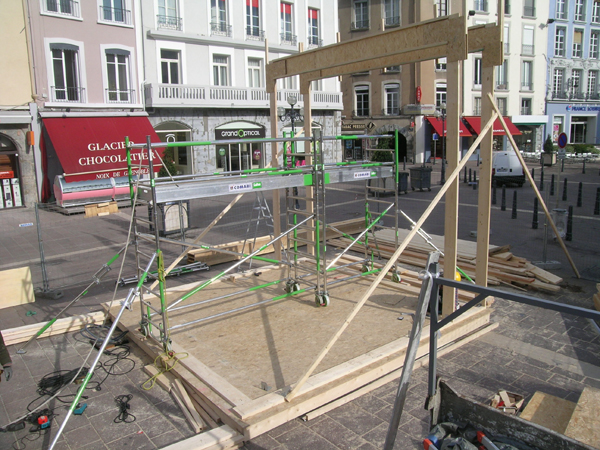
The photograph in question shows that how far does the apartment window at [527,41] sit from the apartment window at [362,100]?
51.1ft

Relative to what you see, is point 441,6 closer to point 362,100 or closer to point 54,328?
point 362,100

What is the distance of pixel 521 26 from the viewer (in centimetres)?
4469

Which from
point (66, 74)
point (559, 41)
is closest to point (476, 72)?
point (559, 41)

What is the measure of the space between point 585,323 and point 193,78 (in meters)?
22.9

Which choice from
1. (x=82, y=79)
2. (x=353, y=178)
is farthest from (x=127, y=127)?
(x=353, y=178)

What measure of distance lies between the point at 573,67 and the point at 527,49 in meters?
6.24

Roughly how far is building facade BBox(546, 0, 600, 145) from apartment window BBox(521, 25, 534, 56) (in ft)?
8.15

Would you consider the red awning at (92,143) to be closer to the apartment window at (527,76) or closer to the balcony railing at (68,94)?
the balcony railing at (68,94)

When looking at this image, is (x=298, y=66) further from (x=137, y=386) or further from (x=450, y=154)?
(x=137, y=386)

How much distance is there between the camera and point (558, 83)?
47812mm

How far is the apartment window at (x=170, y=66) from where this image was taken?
81.6 ft

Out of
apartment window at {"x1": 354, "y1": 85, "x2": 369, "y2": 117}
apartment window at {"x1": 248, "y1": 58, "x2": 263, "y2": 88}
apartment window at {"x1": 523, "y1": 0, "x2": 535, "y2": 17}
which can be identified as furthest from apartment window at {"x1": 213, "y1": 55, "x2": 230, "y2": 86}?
apartment window at {"x1": 523, "y1": 0, "x2": 535, "y2": 17}

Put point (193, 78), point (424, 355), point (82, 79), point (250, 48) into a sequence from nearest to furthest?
1. point (424, 355)
2. point (82, 79)
3. point (193, 78)
4. point (250, 48)

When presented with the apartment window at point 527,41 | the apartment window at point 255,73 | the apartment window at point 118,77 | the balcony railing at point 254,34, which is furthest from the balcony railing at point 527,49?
the apartment window at point 118,77
